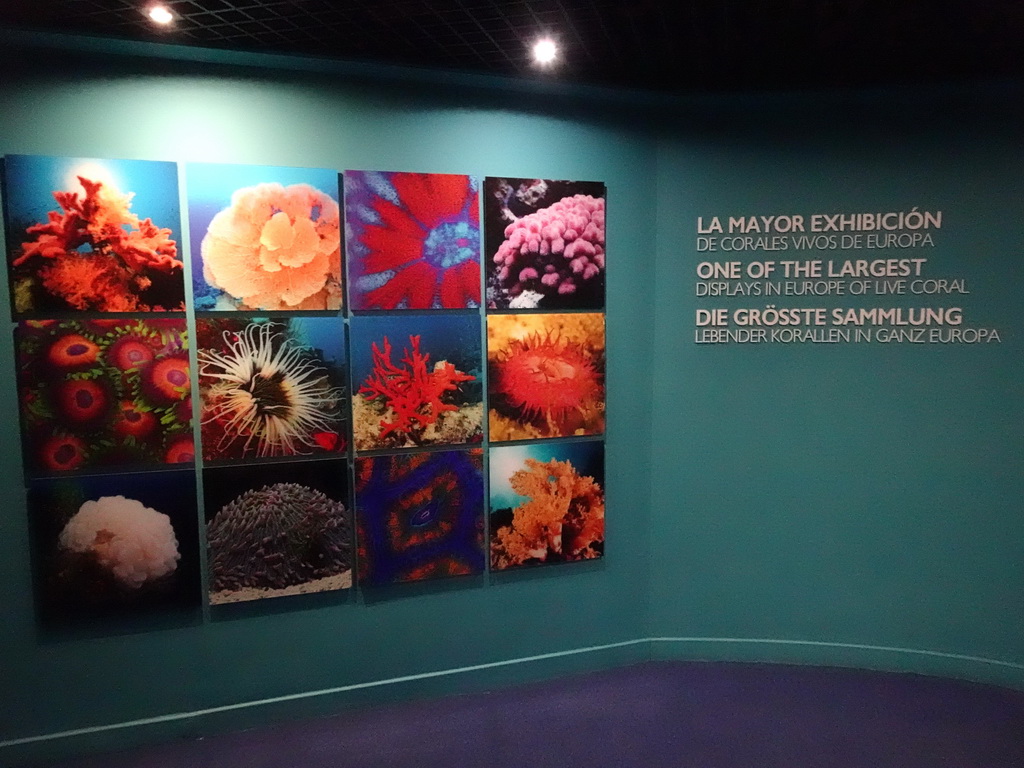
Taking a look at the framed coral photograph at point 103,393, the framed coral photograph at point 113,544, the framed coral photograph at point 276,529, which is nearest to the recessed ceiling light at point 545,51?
the framed coral photograph at point 103,393

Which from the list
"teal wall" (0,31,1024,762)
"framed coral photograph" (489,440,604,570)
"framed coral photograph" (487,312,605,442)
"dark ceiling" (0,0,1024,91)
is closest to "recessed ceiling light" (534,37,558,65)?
"dark ceiling" (0,0,1024,91)

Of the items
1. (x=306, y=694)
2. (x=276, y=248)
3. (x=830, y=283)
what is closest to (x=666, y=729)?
(x=306, y=694)

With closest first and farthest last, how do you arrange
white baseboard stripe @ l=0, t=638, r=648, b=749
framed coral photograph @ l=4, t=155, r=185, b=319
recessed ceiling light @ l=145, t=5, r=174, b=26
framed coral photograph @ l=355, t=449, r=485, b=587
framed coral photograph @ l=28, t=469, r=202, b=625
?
recessed ceiling light @ l=145, t=5, r=174, b=26 < framed coral photograph @ l=4, t=155, r=185, b=319 < framed coral photograph @ l=28, t=469, r=202, b=625 < white baseboard stripe @ l=0, t=638, r=648, b=749 < framed coral photograph @ l=355, t=449, r=485, b=587

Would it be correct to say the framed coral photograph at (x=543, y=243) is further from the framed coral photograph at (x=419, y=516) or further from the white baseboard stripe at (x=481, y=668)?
the white baseboard stripe at (x=481, y=668)

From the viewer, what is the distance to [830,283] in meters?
3.39

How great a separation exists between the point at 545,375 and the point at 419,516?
0.97 metres

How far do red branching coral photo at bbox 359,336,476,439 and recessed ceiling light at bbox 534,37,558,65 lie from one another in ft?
4.65

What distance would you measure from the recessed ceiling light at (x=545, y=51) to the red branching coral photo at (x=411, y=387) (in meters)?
1.42

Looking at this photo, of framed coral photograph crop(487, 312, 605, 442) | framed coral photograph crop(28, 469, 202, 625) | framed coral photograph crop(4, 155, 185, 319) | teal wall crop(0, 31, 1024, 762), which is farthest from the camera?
framed coral photograph crop(487, 312, 605, 442)

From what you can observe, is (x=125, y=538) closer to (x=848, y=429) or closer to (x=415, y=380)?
(x=415, y=380)

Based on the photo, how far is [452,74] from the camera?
10.1ft

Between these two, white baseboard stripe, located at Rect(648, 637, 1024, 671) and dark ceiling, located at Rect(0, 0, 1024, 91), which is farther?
white baseboard stripe, located at Rect(648, 637, 1024, 671)

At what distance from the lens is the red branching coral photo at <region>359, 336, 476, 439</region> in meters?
3.05

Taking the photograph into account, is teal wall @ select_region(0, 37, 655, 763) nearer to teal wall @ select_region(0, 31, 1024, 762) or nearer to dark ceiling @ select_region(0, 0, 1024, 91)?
teal wall @ select_region(0, 31, 1024, 762)
